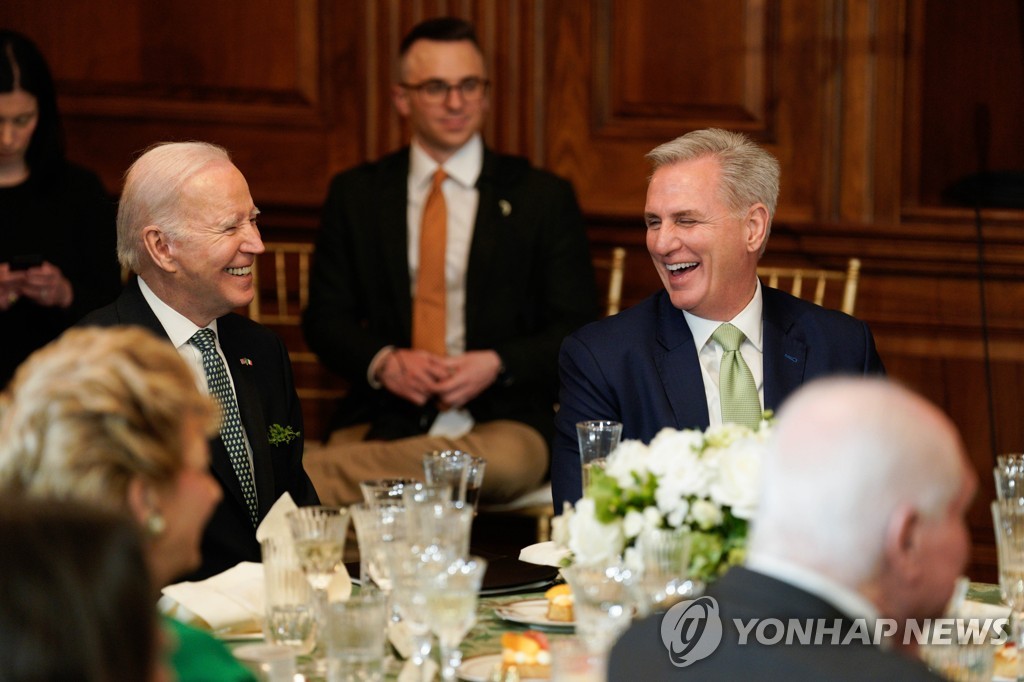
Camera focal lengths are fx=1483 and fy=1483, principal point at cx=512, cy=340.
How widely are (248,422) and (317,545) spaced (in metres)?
0.99

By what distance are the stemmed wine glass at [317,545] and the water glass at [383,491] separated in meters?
0.10

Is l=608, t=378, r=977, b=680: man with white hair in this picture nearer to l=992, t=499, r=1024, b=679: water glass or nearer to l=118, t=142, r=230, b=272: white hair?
l=992, t=499, r=1024, b=679: water glass

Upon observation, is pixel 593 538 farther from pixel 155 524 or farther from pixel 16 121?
pixel 16 121

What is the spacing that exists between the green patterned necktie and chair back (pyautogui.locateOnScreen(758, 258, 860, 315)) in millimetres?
2059

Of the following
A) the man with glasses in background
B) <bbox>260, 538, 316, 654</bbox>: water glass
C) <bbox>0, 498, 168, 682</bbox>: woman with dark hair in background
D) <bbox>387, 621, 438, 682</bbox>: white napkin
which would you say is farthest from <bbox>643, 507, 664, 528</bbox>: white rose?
the man with glasses in background

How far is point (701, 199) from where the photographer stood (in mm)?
3383

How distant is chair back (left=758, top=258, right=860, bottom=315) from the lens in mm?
4715

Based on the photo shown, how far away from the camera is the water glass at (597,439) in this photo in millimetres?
2584

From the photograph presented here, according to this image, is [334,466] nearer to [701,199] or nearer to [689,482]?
[701,199]

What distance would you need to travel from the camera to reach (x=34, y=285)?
14.6 feet

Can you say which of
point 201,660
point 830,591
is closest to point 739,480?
point 830,591

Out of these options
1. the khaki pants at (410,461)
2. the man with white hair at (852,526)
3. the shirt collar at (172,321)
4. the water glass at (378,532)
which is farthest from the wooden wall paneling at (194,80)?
the man with white hair at (852,526)

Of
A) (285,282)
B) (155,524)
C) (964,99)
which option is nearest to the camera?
(155,524)

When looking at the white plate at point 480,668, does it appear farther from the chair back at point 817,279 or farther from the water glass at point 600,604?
the chair back at point 817,279
